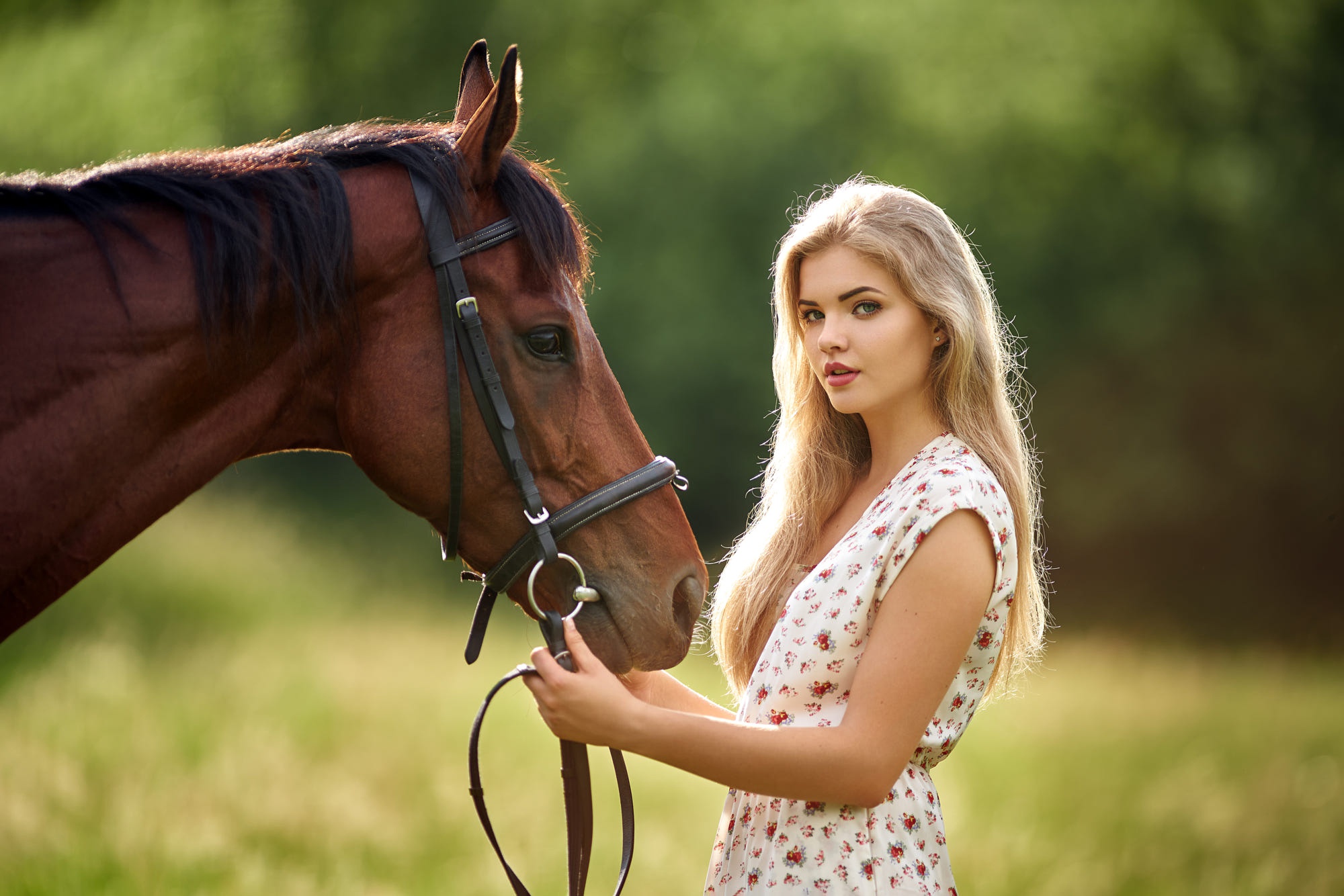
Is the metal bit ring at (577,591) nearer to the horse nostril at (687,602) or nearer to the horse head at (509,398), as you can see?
the horse head at (509,398)

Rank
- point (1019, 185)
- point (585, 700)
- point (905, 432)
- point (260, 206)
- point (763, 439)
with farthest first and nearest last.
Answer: point (763, 439) → point (1019, 185) → point (905, 432) → point (260, 206) → point (585, 700)

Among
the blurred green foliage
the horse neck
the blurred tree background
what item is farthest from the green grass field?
the blurred green foliage

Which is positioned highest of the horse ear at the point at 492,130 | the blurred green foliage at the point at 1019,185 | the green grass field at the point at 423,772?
the blurred green foliage at the point at 1019,185

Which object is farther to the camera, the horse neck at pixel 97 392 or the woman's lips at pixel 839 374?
the woman's lips at pixel 839 374

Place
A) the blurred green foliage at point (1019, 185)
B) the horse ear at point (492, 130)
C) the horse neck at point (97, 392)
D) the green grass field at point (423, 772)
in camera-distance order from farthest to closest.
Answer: the blurred green foliage at point (1019, 185) < the green grass field at point (423, 772) < the horse ear at point (492, 130) < the horse neck at point (97, 392)

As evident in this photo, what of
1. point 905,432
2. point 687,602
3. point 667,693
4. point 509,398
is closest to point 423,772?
point 667,693

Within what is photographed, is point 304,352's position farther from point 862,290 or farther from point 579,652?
point 862,290

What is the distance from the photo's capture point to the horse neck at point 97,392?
1.58 meters

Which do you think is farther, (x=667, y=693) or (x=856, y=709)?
(x=667, y=693)

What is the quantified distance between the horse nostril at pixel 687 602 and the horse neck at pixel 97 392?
0.87m

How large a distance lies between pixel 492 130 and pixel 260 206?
17.5 inches

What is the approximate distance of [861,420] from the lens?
2.33 metres

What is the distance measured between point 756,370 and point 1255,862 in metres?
8.70

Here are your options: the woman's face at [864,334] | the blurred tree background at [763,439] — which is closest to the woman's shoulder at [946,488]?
the woman's face at [864,334]
